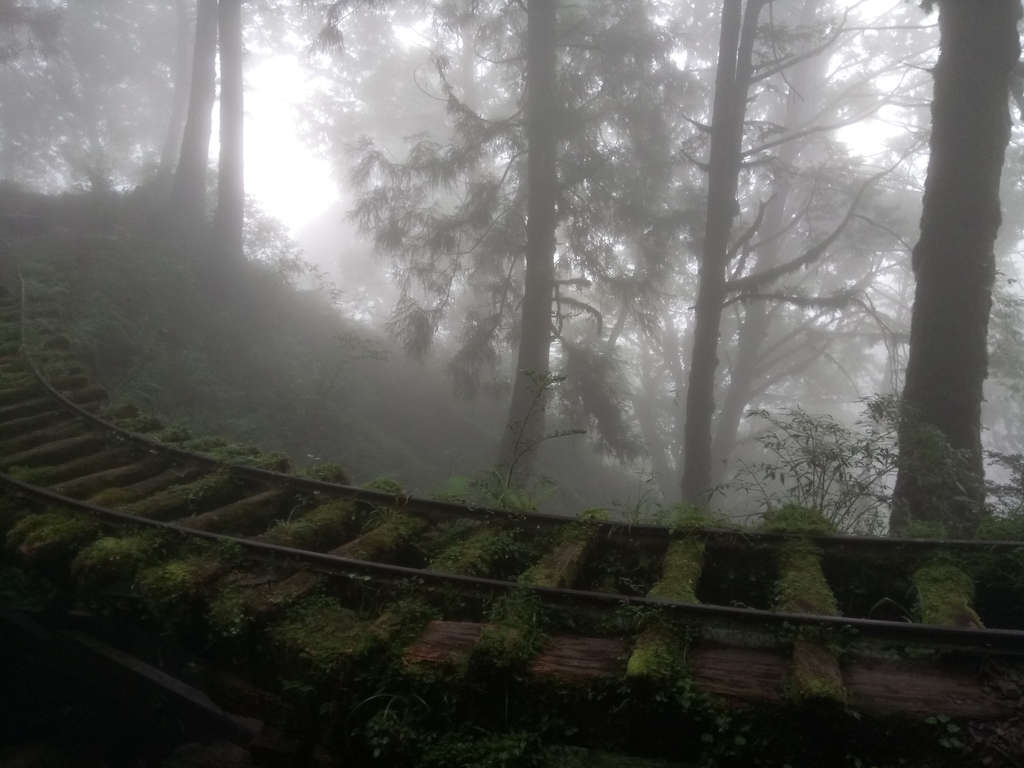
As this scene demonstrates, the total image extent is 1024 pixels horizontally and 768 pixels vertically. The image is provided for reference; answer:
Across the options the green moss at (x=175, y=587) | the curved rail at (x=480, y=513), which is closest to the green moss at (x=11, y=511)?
the curved rail at (x=480, y=513)

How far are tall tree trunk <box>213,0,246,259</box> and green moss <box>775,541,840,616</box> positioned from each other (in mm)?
14965

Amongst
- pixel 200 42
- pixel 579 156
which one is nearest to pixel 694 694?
pixel 579 156

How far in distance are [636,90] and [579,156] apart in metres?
2.46

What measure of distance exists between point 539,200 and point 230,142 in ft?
28.5

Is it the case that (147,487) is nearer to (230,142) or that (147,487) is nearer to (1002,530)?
(1002,530)

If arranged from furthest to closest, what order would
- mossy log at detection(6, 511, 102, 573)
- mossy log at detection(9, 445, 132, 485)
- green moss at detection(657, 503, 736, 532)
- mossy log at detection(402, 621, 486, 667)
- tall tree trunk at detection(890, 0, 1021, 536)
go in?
tall tree trunk at detection(890, 0, 1021, 536) < mossy log at detection(9, 445, 132, 485) < mossy log at detection(6, 511, 102, 573) < green moss at detection(657, 503, 736, 532) < mossy log at detection(402, 621, 486, 667)

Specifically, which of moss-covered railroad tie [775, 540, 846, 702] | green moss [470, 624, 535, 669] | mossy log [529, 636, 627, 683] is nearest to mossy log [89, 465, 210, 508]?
green moss [470, 624, 535, 669]

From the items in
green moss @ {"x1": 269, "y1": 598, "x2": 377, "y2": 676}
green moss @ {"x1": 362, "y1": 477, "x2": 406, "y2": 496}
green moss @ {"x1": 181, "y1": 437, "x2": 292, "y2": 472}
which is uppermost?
green moss @ {"x1": 181, "y1": 437, "x2": 292, "y2": 472}

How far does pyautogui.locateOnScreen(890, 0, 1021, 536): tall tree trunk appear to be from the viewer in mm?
6836

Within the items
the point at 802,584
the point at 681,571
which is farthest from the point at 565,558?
the point at 802,584

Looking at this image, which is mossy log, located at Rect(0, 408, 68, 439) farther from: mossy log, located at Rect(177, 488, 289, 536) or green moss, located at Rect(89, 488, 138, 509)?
mossy log, located at Rect(177, 488, 289, 536)

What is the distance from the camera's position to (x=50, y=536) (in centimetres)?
429

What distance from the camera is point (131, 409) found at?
686cm

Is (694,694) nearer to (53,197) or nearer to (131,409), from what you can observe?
(131,409)
